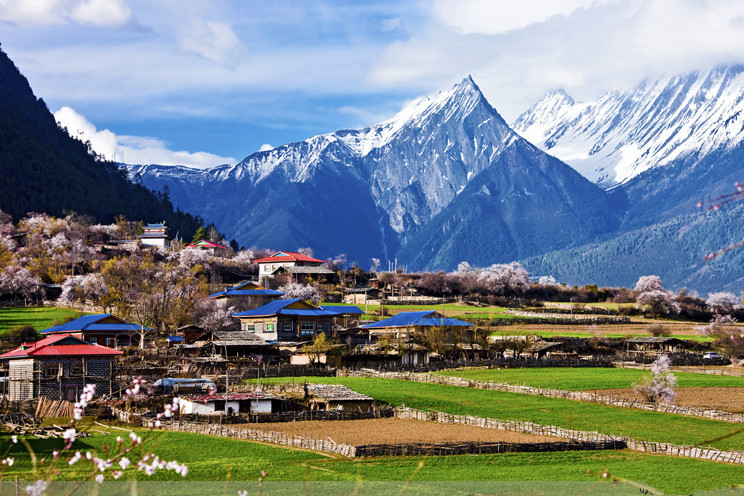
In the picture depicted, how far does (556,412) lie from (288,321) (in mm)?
41175

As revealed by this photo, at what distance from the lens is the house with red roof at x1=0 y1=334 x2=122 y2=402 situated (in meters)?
55.2

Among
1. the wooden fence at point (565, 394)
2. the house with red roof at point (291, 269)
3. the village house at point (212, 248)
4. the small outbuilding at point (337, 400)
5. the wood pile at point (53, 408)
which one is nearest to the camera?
the wood pile at point (53, 408)

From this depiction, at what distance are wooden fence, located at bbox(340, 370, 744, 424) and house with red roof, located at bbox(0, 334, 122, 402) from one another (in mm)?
24271

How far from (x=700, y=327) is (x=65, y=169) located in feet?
452

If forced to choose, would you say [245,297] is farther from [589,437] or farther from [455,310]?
[589,437]

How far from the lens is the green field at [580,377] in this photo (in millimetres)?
70188

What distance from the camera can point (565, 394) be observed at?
64.0 m

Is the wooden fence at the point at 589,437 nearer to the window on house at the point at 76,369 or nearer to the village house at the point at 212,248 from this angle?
the window on house at the point at 76,369

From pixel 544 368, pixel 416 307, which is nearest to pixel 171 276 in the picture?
pixel 416 307

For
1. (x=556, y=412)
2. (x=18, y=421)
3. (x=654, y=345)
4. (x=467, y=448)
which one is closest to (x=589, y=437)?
(x=467, y=448)

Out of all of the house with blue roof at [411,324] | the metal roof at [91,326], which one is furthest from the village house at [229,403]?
the house with blue roof at [411,324]

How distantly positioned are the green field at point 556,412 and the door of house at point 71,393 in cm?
1693

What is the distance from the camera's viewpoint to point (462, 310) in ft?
433

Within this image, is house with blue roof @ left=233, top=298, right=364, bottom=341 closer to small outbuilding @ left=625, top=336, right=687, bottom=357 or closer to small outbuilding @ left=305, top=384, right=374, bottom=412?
small outbuilding @ left=305, top=384, right=374, bottom=412
